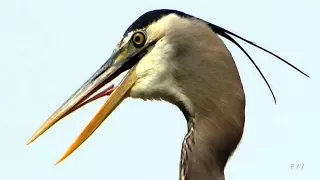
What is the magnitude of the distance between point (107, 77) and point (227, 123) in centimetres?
72

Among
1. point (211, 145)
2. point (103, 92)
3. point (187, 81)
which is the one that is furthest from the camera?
point (103, 92)

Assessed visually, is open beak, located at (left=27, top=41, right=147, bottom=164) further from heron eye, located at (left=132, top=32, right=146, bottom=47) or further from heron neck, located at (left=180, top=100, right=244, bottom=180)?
heron neck, located at (left=180, top=100, right=244, bottom=180)

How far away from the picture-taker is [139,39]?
15.0 feet

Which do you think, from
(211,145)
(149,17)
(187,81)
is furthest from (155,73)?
(211,145)

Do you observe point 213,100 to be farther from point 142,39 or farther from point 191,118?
point 142,39

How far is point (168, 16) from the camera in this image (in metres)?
4.55

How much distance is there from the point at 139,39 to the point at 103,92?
0.36m

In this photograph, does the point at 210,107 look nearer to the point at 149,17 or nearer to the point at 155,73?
the point at 155,73

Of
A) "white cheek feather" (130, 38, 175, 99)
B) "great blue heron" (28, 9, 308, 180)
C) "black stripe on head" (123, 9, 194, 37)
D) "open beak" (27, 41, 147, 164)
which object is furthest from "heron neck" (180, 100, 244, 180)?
"black stripe on head" (123, 9, 194, 37)

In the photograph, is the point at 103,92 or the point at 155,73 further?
the point at 103,92

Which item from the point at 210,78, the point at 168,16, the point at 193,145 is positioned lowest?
the point at 193,145

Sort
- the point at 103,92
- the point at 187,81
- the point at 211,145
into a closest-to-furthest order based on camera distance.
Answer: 1. the point at 211,145
2. the point at 187,81
3. the point at 103,92

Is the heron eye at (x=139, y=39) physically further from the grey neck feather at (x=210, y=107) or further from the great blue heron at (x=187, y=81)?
the grey neck feather at (x=210, y=107)

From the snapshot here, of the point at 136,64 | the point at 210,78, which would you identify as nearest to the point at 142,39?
the point at 136,64
